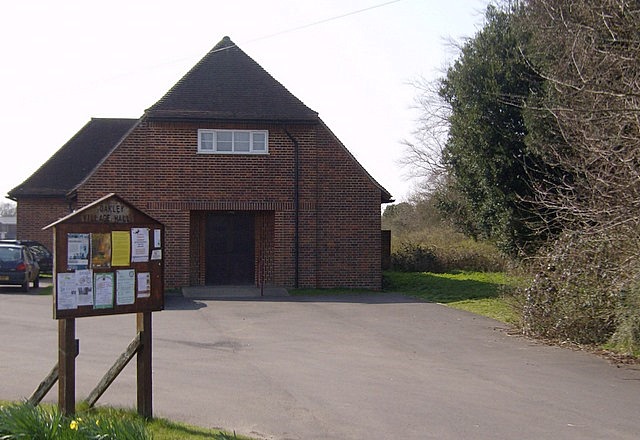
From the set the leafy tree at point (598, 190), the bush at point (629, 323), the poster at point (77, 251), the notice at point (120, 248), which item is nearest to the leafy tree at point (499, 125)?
the leafy tree at point (598, 190)

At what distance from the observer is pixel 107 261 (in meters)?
8.16

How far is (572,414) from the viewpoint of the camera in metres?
9.12

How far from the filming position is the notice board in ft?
25.7

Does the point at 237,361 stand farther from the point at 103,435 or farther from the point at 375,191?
the point at 375,191

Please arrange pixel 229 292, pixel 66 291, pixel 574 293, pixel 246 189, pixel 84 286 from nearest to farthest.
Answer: pixel 66 291 < pixel 84 286 < pixel 574 293 < pixel 229 292 < pixel 246 189

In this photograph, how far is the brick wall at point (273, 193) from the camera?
24.6 metres

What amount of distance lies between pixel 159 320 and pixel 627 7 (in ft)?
37.4

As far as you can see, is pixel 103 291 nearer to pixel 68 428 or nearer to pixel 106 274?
pixel 106 274

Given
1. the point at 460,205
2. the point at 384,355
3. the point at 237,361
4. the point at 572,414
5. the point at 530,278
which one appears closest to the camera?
the point at 572,414

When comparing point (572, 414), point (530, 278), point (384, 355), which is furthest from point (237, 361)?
point (530, 278)

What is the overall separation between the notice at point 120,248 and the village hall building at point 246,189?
15.8m

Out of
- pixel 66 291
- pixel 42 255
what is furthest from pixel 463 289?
pixel 66 291

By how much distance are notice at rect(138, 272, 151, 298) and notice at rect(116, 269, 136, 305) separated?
72 millimetres

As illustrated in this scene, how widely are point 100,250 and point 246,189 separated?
16.8 m
